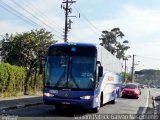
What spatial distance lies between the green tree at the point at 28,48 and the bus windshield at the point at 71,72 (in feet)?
70.3

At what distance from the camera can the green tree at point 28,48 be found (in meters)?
41.3

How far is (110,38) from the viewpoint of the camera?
11319 centimetres

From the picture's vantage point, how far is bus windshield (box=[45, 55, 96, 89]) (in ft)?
61.3

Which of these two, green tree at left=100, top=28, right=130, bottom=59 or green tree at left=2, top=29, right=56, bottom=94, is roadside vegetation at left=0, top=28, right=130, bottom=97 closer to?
green tree at left=2, top=29, right=56, bottom=94

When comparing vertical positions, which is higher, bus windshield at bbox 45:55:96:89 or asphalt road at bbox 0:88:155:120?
bus windshield at bbox 45:55:96:89

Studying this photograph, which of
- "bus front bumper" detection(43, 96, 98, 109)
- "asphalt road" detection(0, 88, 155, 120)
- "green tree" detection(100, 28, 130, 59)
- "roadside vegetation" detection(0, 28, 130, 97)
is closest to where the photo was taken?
"asphalt road" detection(0, 88, 155, 120)

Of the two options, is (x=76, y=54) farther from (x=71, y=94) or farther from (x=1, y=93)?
(x=1, y=93)

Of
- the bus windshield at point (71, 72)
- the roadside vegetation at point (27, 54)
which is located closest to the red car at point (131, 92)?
the roadside vegetation at point (27, 54)

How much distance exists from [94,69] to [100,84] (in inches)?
72.8

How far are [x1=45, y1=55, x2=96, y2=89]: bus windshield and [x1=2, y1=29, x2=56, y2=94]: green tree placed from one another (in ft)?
70.3

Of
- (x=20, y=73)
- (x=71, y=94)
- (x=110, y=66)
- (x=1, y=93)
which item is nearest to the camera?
(x=71, y=94)

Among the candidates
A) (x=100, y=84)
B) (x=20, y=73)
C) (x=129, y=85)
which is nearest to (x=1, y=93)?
(x=20, y=73)

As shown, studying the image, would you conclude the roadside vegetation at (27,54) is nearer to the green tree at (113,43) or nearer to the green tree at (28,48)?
the green tree at (28,48)

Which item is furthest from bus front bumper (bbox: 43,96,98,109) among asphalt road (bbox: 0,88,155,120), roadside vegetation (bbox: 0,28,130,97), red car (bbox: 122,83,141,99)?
red car (bbox: 122,83,141,99)
